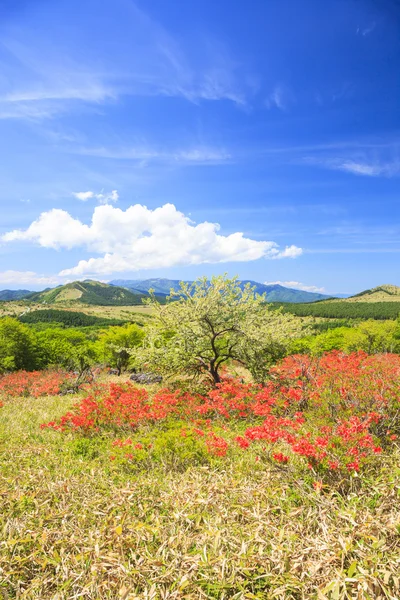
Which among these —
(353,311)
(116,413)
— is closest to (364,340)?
(116,413)

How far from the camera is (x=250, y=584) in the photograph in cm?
404

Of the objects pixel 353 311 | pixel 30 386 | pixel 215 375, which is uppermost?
pixel 215 375

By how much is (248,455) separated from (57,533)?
487 centimetres

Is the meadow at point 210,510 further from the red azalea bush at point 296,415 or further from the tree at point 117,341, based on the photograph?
the tree at point 117,341

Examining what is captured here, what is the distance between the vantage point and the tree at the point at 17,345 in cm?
3638

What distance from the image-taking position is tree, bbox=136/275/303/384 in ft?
51.8

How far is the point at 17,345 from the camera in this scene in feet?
125

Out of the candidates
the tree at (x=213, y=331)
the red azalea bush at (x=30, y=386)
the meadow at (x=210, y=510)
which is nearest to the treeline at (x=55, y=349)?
the red azalea bush at (x=30, y=386)

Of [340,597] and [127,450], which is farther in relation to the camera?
[127,450]

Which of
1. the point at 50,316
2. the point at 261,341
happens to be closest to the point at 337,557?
the point at 261,341

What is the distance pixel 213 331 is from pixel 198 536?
1151 cm

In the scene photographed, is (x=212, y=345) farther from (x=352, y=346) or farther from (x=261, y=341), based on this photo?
(x=352, y=346)

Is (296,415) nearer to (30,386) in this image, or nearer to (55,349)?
(30,386)

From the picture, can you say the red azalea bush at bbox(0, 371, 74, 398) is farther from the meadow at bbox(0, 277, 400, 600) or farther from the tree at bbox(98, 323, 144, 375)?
the tree at bbox(98, 323, 144, 375)
